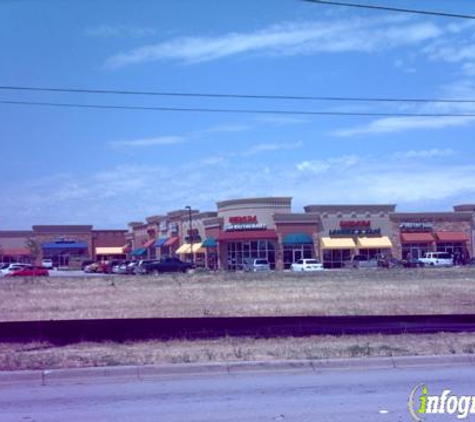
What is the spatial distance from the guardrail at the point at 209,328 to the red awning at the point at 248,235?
55.1 meters

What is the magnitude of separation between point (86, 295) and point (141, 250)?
7138 cm

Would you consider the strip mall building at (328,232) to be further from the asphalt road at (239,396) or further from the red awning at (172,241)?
the asphalt road at (239,396)

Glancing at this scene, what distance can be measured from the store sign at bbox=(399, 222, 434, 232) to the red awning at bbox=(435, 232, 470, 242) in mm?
1376

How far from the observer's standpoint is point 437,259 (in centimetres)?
7050

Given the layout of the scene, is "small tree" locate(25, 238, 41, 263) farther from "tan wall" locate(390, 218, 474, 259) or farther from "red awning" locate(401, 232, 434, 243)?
"red awning" locate(401, 232, 434, 243)

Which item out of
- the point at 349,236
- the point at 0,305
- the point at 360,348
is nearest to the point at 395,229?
the point at 349,236

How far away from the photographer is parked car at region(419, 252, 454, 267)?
69500mm

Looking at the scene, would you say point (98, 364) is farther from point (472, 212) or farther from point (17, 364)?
point (472, 212)

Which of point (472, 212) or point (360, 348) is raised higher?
point (472, 212)

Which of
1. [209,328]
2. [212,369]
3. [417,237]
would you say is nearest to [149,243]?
[417,237]

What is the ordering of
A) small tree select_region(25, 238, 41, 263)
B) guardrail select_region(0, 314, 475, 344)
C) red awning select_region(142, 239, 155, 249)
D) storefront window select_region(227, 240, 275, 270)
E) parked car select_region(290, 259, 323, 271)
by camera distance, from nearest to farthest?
guardrail select_region(0, 314, 475, 344), parked car select_region(290, 259, 323, 271), storefront window select_region(227, 240, 275, 270), red awning select_region(142, 239, 155, 249), small tree select_region(25, 238, 41, 263)

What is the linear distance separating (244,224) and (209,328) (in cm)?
5792

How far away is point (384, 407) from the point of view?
920 centimetres

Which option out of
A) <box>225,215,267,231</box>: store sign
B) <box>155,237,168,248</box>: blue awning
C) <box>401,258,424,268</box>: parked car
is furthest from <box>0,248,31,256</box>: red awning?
<box>401,258,424,268</box>: parked car
